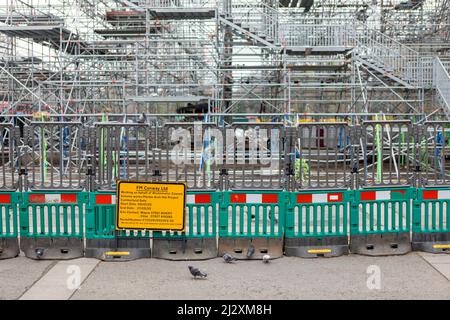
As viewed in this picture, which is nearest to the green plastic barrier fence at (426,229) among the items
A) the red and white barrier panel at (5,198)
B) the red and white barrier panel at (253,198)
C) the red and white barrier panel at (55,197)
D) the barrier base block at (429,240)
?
the barrier base block at (429,240)

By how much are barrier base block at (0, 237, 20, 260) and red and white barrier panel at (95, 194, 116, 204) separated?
1.36 metres

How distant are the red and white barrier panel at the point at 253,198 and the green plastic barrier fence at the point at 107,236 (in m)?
1.36

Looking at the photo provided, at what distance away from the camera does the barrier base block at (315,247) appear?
802cm

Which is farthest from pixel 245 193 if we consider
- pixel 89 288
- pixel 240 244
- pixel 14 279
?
pixel 14 279

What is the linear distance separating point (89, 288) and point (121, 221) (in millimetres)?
1385

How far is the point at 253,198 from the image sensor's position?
26.7 feet

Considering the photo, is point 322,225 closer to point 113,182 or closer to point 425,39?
point 113,182

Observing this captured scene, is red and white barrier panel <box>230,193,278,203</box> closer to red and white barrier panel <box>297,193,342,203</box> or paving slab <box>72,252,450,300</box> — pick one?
red and white barrier panel <box>297,193,342,203</box>

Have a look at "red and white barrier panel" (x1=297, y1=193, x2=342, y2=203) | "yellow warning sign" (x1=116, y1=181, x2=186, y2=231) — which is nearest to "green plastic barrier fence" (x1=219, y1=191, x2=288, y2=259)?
"red and white barrier panel" (x1=297, y1=193, x2=342, y2=203)

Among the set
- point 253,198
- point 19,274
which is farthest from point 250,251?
point 19,274

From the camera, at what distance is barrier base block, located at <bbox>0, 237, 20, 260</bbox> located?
26.5 feet

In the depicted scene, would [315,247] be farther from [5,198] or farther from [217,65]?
[217,65]

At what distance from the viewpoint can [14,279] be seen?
704cm

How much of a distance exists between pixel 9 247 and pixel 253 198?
366 centimetres
